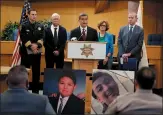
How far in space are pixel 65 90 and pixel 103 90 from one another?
1.44 ft

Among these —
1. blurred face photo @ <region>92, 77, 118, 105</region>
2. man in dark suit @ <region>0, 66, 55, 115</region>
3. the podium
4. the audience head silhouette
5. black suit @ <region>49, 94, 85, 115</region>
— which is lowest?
black suit @ <region>49, 94, 85, 115</region>

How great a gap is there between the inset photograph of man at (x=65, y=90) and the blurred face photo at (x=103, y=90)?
162mm

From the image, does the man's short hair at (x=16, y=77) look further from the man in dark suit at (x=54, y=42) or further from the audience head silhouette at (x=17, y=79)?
the man in dark suit at (x=54, y=42)

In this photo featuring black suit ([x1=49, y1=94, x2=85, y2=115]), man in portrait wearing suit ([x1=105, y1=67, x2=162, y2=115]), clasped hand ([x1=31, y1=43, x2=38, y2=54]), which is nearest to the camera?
man in portrait wearing suit ([x1=105, y1=67, x2=162, y2=115])

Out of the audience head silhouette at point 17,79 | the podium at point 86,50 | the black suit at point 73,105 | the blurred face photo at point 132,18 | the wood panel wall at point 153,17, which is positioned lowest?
the black suit at point 73,105

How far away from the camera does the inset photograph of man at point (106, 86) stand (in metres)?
4.00

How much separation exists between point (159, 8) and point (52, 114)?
26.9 ft

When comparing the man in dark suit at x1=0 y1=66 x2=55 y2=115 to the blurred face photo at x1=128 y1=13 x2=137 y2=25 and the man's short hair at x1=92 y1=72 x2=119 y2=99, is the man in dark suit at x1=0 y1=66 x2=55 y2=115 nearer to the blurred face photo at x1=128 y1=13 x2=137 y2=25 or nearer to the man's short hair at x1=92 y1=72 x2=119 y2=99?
the man's short hair at x1=92 y1=72 x2=119 y2=99

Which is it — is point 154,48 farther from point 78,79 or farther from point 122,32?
point 78,79

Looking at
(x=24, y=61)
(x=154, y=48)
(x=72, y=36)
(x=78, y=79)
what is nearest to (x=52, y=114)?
(x=78, y=79)

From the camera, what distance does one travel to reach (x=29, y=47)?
5.44 meters

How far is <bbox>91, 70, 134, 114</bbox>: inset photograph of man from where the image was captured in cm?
400

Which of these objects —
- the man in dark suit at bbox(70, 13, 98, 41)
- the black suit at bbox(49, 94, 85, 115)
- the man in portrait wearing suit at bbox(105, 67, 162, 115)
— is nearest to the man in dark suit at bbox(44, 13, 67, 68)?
the man in dark suit at bbox(70, 13, 98, 41)

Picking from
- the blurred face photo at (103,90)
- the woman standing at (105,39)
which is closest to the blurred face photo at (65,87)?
the blurred face photo at (103,90)
